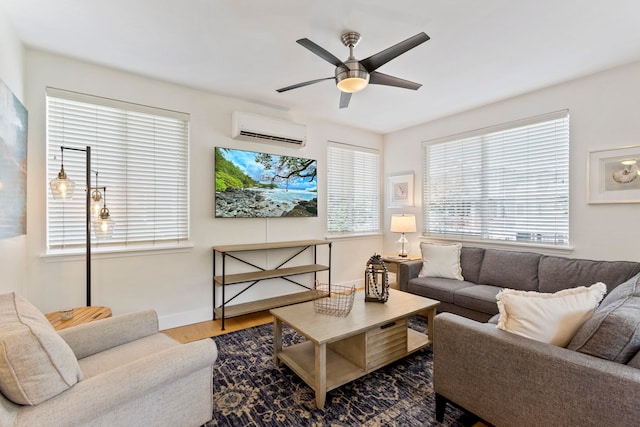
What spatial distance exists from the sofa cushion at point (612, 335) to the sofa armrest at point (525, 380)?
0.05 meters

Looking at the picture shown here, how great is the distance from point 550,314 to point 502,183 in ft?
8.39

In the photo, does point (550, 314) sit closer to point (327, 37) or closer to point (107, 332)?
point (327, 37)

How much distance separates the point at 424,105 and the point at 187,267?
3.47 m

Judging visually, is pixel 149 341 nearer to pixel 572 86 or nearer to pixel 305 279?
pixel 305 279

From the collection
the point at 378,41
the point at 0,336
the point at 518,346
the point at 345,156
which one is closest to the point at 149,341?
the point at 0,336

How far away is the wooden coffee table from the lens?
182cm

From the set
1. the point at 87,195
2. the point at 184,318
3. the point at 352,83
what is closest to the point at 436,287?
the point at 352,83

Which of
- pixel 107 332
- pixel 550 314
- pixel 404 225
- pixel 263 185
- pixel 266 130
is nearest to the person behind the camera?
pixel 550 314

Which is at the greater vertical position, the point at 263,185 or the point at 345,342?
the point at 263,185

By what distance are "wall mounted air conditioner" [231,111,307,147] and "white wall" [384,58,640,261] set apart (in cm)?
258

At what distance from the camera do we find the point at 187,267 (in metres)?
3.13

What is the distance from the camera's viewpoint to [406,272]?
3.50 metres

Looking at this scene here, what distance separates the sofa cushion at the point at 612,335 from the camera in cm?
117

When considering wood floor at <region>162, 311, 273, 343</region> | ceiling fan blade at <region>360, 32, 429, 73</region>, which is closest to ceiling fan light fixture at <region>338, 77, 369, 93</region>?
ceiling fan blade at <region>360, 32, 429, 73</region>
